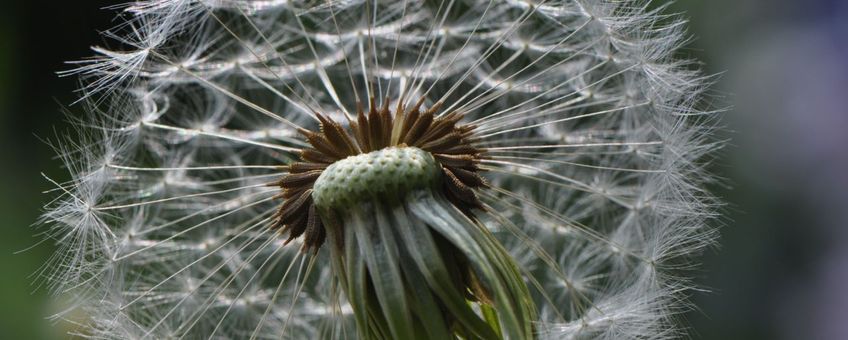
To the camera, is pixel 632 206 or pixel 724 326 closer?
pixel 632 206

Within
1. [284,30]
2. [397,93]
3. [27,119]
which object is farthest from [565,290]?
[27,119]

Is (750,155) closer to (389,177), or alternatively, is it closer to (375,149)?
(375,149)

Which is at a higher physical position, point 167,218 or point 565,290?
point 167,218

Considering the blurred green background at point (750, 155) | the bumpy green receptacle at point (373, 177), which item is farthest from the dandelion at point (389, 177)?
the blurred green background at point (750, 155)

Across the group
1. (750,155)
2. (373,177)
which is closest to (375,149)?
(373,177)

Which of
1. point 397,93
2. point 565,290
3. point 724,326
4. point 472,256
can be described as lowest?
point 724,326

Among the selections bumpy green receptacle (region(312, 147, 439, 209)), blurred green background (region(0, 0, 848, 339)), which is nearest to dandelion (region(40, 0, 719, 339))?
bumpy green receptacle (region(312, 147, 439, 209))

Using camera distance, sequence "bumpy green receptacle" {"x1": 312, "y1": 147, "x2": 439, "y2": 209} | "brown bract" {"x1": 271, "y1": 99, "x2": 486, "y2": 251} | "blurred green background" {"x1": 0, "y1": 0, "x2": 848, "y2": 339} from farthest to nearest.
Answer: "blurred green background" {"x1": 0, "y1": 0, "x2": 848, "y2": 339} < "brown bract" {"x1": 271, "y1": 99, "x2": 486, "y2": 251} < "bumpy green receptacle" {"x1": 312, "y1": 147, "x2": 439, "y2": 209}

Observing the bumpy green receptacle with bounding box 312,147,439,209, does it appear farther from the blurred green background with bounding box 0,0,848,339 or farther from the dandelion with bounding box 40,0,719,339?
the blurred green background with bounding box 0,0,848,339

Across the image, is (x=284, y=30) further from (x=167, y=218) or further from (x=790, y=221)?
(x=790, y=221)
